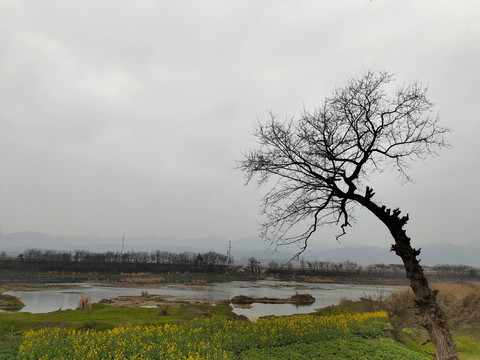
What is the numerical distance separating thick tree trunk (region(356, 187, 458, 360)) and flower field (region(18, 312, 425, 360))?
275cm

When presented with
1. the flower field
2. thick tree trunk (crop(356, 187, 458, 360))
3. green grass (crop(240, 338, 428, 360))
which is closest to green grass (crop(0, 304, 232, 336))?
the flower field

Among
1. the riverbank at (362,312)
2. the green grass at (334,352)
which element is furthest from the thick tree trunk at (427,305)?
the green grass at (334,352)

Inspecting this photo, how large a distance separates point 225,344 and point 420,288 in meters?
6.40

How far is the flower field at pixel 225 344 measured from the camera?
359 inches

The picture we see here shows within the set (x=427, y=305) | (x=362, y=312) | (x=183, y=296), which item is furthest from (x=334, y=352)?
(x=183, y=296)

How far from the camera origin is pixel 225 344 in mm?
10477

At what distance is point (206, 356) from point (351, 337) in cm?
685

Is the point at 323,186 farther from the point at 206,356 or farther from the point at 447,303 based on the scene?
the point at 447,303

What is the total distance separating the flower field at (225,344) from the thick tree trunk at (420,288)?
2.75 metres

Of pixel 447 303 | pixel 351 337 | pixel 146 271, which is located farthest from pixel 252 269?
pixel 351 337

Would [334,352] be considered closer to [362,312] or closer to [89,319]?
[362,312]

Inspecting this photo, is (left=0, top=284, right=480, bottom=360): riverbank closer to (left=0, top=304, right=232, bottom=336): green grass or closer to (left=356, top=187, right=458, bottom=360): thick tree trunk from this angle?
(left=0, top=304, right=232, bottom=336): green grass

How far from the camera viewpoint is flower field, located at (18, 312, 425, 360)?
9.11 m

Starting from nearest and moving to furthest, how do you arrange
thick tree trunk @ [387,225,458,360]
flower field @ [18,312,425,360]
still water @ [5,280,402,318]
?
thick tree trunk @ [387,225,458,360], flower field @ [18,312,425,360], still water @ [5,280,402,318]
